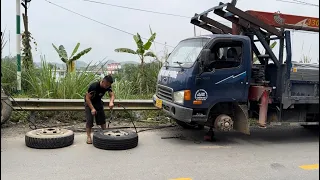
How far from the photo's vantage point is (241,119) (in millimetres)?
6207

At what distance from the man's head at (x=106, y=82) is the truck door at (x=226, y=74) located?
1.67m

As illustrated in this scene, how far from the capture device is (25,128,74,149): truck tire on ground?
17.7ft

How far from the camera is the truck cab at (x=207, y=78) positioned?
5.77 m

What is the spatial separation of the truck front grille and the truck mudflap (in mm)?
1352

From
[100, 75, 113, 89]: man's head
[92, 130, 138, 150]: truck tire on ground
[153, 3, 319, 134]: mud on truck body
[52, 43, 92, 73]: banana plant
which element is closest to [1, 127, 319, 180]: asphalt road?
[92, 130, 138, 150]: truck tire on ground

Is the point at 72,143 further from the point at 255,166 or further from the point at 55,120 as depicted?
the point at 255,166

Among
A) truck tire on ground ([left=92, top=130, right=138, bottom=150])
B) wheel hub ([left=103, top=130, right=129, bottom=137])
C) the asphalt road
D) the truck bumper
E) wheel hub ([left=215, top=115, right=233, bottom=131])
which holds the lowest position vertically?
the asphalt road

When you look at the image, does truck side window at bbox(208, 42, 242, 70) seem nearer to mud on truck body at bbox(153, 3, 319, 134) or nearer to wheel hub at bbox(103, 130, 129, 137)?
mud on truck body at bbox(153, 3, 319, 134)

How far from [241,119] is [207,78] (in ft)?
3.87

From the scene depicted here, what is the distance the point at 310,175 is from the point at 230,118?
1.94 m

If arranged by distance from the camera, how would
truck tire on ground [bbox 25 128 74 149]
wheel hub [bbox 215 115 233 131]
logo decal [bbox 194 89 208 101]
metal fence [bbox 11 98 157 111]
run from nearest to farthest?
truck tire on ground [bbox 25 128 74 149], logo decal [bbox 194 89 208 101], wheel hub [bbox 215 115 233 131], metal fence [bbox 11 98 157 111]

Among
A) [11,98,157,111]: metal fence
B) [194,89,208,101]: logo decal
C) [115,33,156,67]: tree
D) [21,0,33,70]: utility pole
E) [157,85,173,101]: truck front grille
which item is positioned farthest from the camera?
[115,33,156,67]: tree

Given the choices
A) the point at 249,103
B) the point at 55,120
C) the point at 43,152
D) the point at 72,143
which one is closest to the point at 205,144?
the point at 249,103

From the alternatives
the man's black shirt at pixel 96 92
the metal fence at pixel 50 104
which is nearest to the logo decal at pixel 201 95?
the man's black shirt at pixel 96 92
